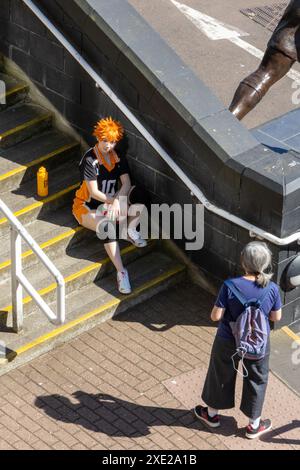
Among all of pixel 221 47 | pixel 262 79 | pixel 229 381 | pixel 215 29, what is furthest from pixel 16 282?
pixel 215 29

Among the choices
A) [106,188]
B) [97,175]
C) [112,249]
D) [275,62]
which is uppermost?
[275,62]

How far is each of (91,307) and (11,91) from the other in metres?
2.69

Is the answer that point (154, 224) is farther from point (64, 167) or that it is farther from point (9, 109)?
point (9, 109)

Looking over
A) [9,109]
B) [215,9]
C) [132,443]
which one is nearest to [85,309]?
[132,443]

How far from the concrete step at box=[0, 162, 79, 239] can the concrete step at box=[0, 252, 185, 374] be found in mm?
918

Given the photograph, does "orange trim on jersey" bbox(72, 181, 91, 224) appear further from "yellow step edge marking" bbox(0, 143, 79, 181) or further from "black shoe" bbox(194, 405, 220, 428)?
"black shoe" bbox(194, 405, 220, 428)

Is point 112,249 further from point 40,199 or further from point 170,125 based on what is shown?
point 170,125

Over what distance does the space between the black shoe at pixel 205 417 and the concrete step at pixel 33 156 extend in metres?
3.19

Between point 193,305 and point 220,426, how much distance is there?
5.71 ft

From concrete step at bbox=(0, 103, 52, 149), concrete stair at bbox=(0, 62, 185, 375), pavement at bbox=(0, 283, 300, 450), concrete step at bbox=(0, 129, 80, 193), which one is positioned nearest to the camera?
pavement at bbox=(0, 283, 300, 450)

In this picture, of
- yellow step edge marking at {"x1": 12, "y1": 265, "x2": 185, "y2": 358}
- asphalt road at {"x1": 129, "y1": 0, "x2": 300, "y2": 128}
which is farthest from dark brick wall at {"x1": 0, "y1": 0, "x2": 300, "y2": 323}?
asphalt road at {"x1": 129, "y1": 0, "x2": 300, "y2": 128}

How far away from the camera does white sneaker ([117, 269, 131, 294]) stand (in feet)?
36.2

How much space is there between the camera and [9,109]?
12.3 m

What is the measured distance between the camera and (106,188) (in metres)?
11.1
